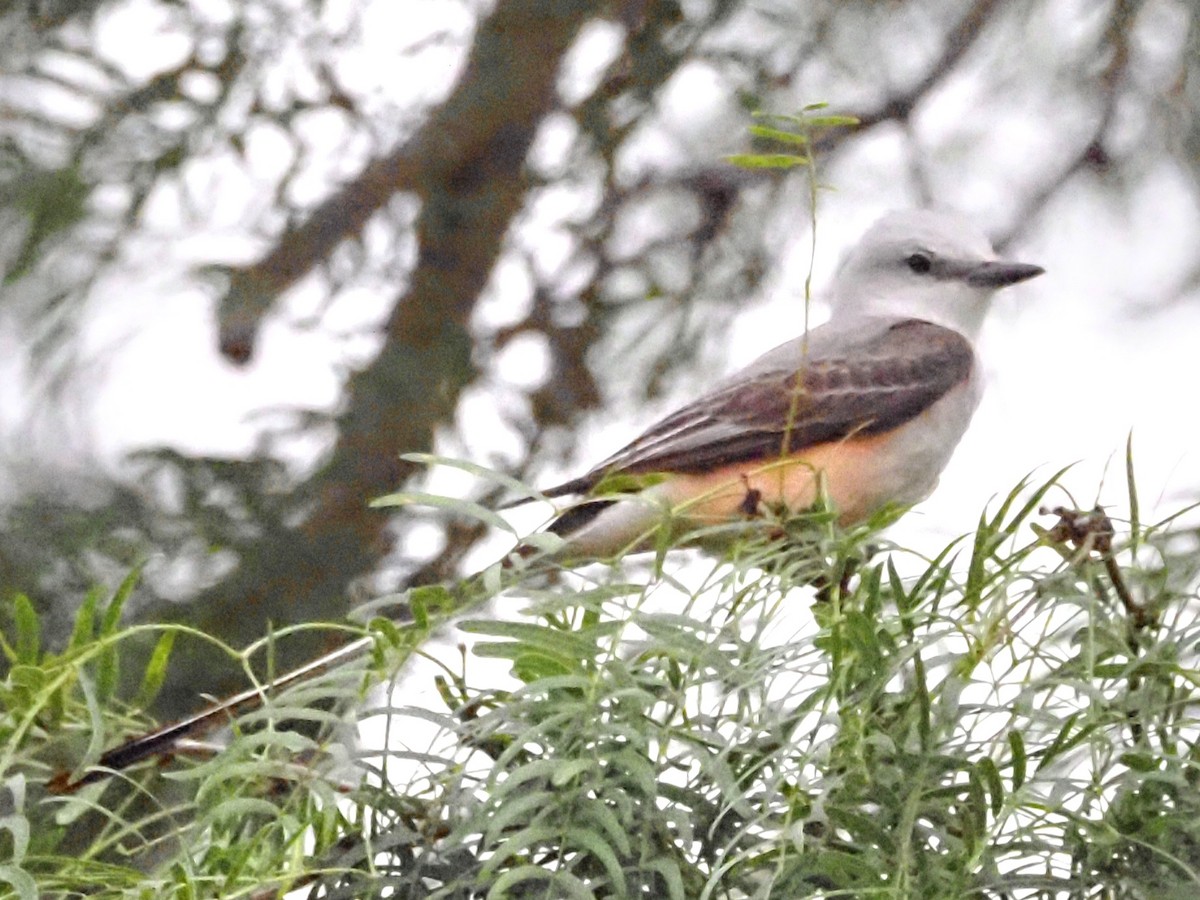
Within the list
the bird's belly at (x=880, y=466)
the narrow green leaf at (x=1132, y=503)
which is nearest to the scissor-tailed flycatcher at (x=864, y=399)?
the bird's belly at (x=880, y=466)

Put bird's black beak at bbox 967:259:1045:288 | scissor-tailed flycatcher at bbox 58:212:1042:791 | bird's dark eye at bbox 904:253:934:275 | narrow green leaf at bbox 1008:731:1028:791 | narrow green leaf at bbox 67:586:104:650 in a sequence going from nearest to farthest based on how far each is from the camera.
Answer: narrow green leaf at bbox 1008:731:1028:791 < narrow green leaf at bbox 67:586:104:650 < scissor-tailed flycatcher at bbox 58:212:1042:791 < bird's black beak at bbox 967:259:1045:288 < bird's dark eye at bbox 904:253:934:275

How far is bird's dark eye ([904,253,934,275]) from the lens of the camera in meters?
2.74

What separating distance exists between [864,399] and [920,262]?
382 millimetres

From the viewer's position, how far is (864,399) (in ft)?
8.05

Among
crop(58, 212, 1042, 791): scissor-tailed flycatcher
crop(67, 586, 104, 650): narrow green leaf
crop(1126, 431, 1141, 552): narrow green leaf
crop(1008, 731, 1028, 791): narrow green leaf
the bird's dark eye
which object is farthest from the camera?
the bird's dark eye

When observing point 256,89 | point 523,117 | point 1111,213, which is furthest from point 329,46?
point 1111,213

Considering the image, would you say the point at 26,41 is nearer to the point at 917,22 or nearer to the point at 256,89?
the point at 256,89

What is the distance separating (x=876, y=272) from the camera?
9.25 feet

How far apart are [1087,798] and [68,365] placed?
6.46ft

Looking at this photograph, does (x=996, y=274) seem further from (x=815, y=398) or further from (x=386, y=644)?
(x=386, y=644)

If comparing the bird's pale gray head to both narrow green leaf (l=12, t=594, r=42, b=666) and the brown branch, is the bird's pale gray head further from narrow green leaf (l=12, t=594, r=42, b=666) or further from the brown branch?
narrow green leaf (l=12, t=594, r=42, b=666)

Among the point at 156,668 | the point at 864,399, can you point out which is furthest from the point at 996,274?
the point at 156,668

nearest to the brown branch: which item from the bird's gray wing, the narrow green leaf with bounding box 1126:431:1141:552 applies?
the bird's gray wing

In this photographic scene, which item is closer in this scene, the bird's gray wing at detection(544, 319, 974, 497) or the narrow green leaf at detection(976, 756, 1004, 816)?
the narrow green leaf at detection(976, 756, 1004, 816)
